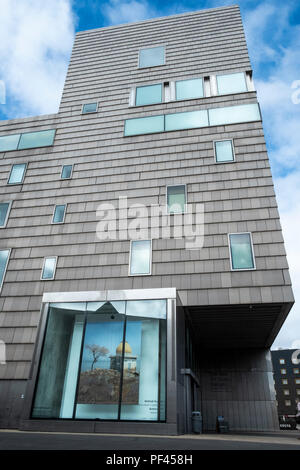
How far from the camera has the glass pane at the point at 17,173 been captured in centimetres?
1759

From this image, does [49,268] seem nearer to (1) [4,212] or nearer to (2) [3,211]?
(1) [4,212]

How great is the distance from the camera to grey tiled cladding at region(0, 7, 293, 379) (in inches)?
515

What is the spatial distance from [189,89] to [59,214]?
33.0 feet

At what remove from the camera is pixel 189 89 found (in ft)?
59.4

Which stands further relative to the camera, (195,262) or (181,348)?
(195,262)

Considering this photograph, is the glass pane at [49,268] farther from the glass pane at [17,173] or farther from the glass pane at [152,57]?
the glass pane at [152,57]

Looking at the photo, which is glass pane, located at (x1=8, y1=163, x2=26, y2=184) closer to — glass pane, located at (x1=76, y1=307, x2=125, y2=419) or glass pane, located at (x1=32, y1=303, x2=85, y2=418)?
glass pane, located at (x1=32, y1=303, x2=85, y2=418)

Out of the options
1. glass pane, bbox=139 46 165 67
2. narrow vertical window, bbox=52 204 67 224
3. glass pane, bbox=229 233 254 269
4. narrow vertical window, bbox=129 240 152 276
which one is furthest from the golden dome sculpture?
glass pane, bbox=139 46 165 67

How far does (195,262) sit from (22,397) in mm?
8400

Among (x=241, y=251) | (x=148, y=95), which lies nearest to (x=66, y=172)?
(x=148, y=95)

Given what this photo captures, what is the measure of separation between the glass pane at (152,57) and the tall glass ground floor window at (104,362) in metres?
15.3
